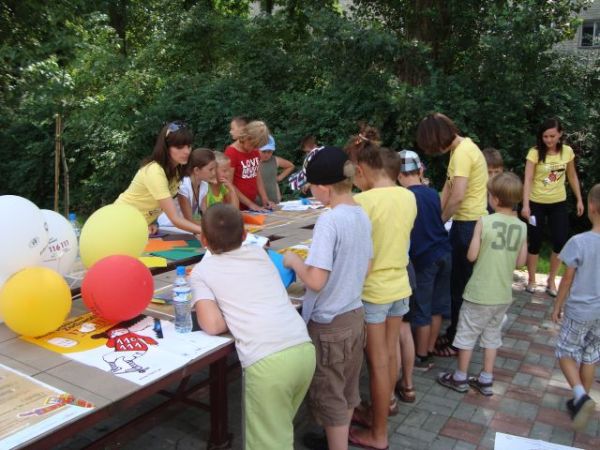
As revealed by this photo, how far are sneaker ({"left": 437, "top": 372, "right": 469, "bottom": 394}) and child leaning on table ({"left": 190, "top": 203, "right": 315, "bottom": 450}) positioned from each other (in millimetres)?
1614

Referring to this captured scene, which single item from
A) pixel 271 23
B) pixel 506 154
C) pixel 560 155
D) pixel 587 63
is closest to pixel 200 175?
pixel 560 155

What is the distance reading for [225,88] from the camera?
9477 mm

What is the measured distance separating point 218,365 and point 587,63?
24.1 feet

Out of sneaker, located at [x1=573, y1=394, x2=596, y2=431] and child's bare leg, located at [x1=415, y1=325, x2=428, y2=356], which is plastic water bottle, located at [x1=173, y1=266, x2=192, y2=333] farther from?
sneaker, located at [x1=573, y1=394, x2=596, y2=431]

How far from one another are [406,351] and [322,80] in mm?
6857

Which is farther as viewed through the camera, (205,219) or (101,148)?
(101,148)

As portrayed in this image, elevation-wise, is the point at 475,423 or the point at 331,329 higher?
the point at 331,329

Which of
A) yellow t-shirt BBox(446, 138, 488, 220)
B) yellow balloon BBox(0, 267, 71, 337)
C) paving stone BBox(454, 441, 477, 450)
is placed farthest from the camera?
yellow t-shirt BBox(446, 138, 488, 220)

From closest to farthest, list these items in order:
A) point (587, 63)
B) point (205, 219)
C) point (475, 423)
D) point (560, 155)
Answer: point (205, 219)
point (475, 423)
point (560, 155)
point (587, 63)

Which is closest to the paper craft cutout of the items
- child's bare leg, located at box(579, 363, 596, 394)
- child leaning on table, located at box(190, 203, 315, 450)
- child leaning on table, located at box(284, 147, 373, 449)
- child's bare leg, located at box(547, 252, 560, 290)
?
child leaning on table, located at box(284, 147, 373, 449)

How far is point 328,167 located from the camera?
2209 millimetres

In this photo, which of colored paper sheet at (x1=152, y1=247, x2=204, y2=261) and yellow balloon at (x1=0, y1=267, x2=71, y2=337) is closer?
yellow balloon at (x1=0, y1=267, x2=71, y2=337)

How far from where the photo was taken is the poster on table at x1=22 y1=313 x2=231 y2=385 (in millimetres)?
1803

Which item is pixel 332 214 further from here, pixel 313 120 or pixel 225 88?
pixel 225 88
